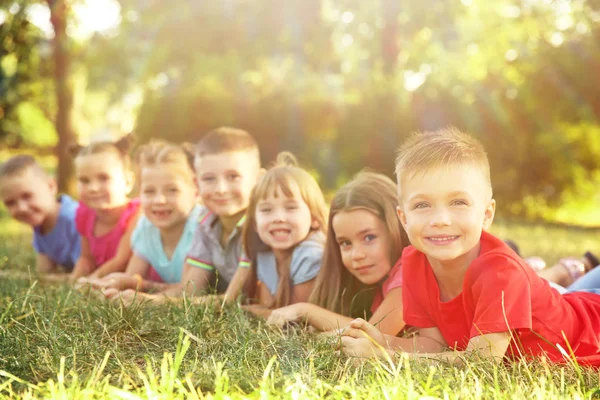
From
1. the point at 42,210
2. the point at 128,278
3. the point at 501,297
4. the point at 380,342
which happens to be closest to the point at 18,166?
the point at 42,210

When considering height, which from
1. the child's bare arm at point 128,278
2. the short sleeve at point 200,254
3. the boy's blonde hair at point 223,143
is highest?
the boy's blonde hair at point 223,143

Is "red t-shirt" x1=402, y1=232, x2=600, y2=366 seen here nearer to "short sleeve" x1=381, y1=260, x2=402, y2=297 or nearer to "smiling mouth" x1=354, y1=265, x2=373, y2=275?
"short sleeve" x1=381, y1=260, x2=402, y2=297

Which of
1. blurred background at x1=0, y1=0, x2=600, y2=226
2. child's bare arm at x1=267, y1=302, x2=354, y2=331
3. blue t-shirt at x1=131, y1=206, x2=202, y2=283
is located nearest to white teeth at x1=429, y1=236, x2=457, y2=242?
child's bare arm at x1=267, y1=302, x2=354, y2=331

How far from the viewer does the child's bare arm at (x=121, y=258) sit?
5145 millimetres

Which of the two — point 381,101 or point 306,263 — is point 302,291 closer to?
point 306,263

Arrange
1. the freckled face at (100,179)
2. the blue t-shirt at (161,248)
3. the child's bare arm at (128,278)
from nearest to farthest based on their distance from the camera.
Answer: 1. the child's bare arm at (128,278)
2. the blue t-shirt at (161,248)
3. the freckled face at (100,179)

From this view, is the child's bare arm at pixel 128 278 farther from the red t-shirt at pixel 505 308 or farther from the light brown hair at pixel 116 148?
the red t-shirt at pixel 505 308

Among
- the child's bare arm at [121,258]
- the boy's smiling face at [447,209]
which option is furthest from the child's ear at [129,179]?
the boy's smiling face at [447,209]

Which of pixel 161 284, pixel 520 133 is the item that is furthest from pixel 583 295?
pixel 520 133

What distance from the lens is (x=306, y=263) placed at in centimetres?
372

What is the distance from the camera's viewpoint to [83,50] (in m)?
15.1

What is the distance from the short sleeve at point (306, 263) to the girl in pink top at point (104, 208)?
191 centimetres

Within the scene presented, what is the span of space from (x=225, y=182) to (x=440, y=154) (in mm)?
2004

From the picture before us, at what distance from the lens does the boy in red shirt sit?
8.09 ft
